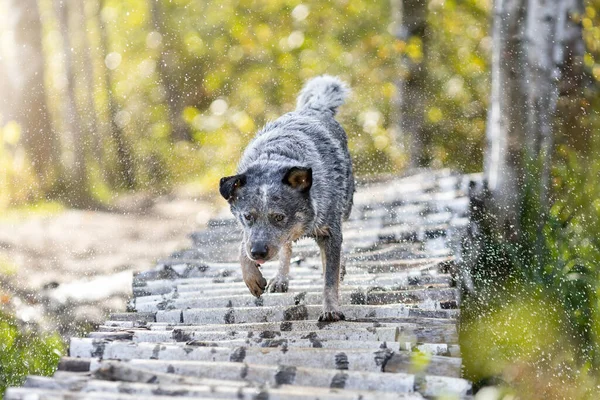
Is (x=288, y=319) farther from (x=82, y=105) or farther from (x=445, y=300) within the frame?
(x=82, y=105)

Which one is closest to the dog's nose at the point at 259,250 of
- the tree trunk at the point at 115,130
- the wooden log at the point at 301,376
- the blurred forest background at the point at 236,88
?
the wooden log at the point at 301,376

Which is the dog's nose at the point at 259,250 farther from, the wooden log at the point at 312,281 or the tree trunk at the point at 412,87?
the tree trunk at the point at 412,87

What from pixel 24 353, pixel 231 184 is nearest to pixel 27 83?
pixel 24 353

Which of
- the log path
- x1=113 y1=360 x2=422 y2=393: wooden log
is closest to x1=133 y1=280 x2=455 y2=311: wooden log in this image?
the log path

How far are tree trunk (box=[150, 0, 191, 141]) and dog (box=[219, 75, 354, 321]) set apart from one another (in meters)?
26.3

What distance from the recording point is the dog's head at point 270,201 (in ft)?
18.2

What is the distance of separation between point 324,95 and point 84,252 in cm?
1241

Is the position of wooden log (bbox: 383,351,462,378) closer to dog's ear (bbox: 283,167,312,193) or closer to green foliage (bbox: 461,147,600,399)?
dog's ear (bbox: 283,167,312,193)

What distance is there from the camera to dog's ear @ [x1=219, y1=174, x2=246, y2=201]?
18.4ft

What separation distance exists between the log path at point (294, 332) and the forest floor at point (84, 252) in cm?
237

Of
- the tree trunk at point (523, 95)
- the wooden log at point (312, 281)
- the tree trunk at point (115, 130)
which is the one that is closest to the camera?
the wooden log at point (312, 281)

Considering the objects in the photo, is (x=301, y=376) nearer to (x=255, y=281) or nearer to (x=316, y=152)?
(x=255, y=281)

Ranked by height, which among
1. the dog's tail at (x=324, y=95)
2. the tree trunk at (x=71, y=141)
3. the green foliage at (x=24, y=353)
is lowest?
the green foliage at (x=24, y=353)

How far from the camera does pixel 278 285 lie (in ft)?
22.5
